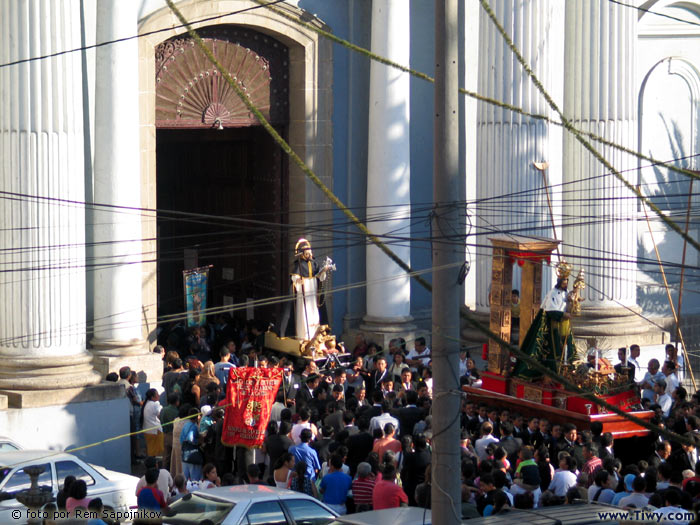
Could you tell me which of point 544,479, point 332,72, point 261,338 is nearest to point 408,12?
point 332,72

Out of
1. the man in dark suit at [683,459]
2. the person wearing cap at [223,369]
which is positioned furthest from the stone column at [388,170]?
the man in dark suit at [683,459]

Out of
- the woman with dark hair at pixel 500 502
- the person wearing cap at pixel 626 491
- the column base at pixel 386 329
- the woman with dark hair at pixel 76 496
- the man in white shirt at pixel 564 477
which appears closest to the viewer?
the woman with dark hair at pixel 500 502

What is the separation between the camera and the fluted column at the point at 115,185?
17.9 meters

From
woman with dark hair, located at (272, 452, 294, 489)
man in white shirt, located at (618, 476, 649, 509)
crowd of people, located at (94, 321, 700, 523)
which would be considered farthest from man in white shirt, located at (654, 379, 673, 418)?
woman with dark hair, located at (272, 452, 294, 489)

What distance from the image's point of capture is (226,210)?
25281 mm

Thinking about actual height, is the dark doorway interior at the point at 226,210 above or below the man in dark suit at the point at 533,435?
above

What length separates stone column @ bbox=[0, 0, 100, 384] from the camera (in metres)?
16.4

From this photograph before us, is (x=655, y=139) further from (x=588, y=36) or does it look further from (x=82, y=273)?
(x=82, y=273)

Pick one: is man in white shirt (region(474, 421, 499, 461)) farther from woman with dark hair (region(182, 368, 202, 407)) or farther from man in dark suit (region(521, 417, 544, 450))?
woman with dark hair (region(182, 368, 202, 407))

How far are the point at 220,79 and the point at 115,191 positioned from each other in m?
3.96

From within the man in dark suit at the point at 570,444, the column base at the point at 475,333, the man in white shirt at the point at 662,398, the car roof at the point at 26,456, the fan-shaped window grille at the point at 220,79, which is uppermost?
the fan-shaped window grille at the point at 220,79

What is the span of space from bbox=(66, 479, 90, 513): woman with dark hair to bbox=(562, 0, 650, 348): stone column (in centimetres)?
1212

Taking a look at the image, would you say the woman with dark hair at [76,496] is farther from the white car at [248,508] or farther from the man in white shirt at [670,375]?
the man in white shirt at [670,375]

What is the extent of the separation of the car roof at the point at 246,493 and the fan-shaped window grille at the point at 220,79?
1047 centimetres
